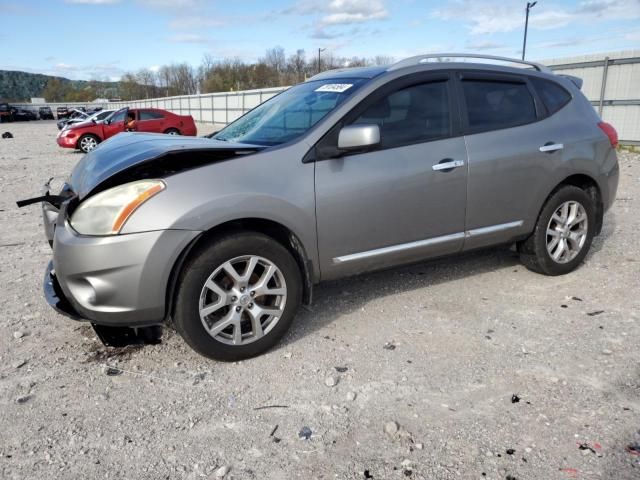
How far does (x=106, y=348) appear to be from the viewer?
344cm

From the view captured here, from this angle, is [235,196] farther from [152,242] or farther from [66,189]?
[66,189]

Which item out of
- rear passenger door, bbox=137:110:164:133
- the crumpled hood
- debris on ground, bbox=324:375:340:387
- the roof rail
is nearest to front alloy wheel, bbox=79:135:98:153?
rear passenger door, bbox=137:110:164:133

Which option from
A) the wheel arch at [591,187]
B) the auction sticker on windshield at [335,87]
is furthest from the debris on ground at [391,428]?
the wheel arch at [591,187]

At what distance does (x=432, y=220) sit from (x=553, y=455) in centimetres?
185

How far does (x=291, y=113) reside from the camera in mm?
3889

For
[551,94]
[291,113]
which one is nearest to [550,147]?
[551,94]

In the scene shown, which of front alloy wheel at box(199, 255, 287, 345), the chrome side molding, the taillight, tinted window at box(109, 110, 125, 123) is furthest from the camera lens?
tinted window at box(109, 110, 125, 123)

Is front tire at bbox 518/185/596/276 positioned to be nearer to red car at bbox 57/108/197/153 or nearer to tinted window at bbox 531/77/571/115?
tinted window at bbox 531/77/571/115

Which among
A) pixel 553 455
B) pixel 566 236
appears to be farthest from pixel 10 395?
pixel 566 236

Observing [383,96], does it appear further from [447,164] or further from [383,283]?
[383,283]

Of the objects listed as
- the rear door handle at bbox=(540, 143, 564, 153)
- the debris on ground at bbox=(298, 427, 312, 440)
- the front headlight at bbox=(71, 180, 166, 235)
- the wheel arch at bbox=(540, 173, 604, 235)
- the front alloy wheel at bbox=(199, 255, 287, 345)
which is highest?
the rear door handle at bbox=(540, 143, 564, 153)

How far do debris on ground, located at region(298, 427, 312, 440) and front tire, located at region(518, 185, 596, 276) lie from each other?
2843 mm

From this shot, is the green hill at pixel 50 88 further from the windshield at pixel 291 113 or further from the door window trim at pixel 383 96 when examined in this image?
the door window trim at pixel 383 96

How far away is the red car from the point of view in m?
18.0
